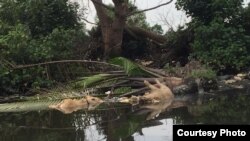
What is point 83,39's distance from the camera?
16766mm

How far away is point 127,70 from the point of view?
38.4ft

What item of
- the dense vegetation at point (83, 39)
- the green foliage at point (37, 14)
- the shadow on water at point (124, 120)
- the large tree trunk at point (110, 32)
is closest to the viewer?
the shadow on water at point (124, 120)

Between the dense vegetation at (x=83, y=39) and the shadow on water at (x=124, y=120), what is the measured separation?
2.61m

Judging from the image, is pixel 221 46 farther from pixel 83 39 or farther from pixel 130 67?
pixel 83 39

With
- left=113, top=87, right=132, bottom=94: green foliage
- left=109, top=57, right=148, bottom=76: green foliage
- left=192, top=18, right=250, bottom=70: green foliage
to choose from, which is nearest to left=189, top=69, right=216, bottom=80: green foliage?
left=109, top=57, right=148, bottom=76: green foliage

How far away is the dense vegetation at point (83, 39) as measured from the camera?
1327cm

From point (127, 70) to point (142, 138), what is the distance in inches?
192

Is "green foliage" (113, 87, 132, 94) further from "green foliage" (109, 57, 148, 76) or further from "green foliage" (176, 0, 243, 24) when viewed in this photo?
"green foliage" (176, 0, 243, 24)

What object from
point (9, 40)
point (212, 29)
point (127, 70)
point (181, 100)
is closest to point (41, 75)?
point (9, 40)

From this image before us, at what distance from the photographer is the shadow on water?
747cm

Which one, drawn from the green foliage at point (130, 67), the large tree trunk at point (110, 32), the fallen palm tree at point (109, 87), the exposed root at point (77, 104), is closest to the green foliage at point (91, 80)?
the fallen palm tree at point (109, 87)

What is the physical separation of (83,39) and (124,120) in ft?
28.0

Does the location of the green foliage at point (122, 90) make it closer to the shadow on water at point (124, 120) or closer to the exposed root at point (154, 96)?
the exposed root at point (154, 96)

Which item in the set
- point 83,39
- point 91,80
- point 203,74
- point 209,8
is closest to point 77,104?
point 91,80
